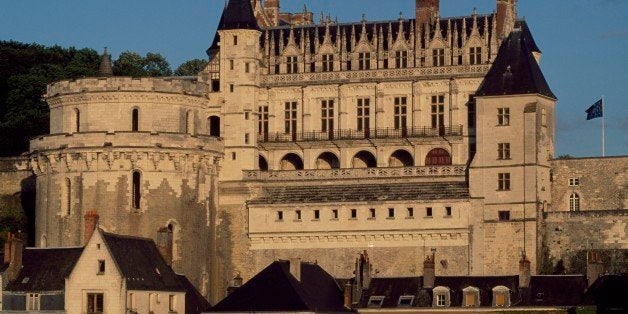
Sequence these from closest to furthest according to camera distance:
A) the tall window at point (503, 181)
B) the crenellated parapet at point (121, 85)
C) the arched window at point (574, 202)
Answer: the tall window at point (503, 181)
the arched window at point (574, 202)
the crenellated parapet at point (121, 85)

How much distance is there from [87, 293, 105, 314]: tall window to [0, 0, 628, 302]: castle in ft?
33.0

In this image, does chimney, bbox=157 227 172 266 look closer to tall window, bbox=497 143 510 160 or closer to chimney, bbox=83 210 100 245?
chimney, bbox=83 210 100 245

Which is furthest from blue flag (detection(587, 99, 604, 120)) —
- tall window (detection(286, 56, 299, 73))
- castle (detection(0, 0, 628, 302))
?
tall window (detection(286, 56, 299, 73))

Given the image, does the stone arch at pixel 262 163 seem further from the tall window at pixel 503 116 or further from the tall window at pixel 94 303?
the tall window at pixel 94 303

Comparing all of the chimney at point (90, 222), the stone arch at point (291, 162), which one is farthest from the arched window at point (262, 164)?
the chimney at point (90, 222)

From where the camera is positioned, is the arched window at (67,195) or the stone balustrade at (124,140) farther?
the arched window at (67,195)

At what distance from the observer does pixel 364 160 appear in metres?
94.6

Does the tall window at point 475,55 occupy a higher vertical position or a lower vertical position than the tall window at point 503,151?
higher

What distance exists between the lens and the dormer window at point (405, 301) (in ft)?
256

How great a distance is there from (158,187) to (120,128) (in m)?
3.11

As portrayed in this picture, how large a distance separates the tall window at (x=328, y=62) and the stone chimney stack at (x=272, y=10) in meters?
6.07

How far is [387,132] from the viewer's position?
93.2 metres

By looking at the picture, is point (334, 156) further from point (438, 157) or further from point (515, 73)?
point (515, 73)

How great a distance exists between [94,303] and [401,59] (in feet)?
Result: 75.7
